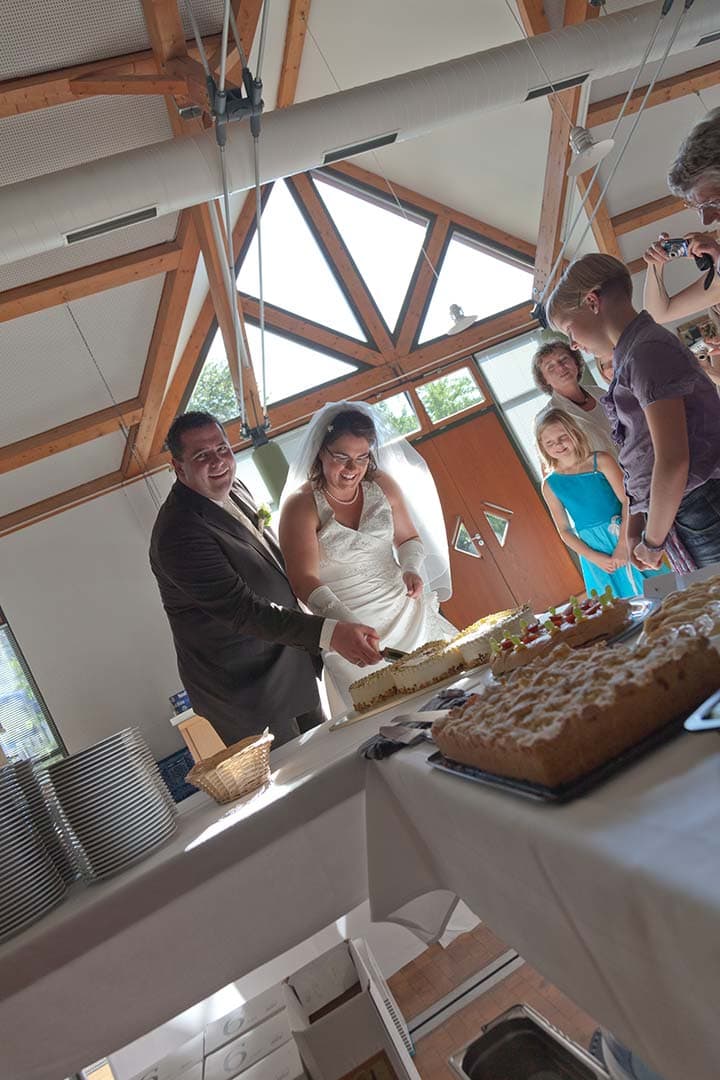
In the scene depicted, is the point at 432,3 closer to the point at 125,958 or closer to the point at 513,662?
the point at 513,662

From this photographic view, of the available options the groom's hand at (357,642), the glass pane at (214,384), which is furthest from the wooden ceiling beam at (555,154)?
the groom's hand at (357,642)

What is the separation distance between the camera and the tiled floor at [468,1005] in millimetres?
1735

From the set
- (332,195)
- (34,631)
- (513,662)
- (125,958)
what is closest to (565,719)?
(513,662)

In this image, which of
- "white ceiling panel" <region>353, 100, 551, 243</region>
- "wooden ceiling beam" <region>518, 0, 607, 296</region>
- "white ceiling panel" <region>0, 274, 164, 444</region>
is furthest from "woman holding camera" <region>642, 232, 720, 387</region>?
"white ceiling panel" <region>353, 100, 551, 243</region>

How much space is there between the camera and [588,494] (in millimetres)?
3293

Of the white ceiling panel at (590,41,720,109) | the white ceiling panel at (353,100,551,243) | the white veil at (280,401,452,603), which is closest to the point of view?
the white veil at (280,401,452,603)

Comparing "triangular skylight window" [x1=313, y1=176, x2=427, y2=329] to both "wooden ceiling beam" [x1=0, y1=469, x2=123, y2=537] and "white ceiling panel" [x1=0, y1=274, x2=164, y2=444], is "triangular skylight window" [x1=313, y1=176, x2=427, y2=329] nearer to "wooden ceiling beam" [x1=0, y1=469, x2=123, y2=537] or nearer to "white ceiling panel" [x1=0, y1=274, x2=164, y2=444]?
"white ceiling panel" [x1=0, y1=274, x2=164, y2=444]

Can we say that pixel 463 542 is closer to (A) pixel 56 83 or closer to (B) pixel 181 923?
(A) pixel 56 83

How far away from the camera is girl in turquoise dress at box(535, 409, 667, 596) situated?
3207 millimetres

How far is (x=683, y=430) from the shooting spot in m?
1.85

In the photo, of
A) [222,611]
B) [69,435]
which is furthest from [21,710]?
[222,611]

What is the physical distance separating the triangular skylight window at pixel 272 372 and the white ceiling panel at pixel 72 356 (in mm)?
961

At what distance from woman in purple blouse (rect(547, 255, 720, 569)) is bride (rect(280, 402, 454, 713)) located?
2.68 feet

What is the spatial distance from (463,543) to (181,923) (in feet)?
25.1
